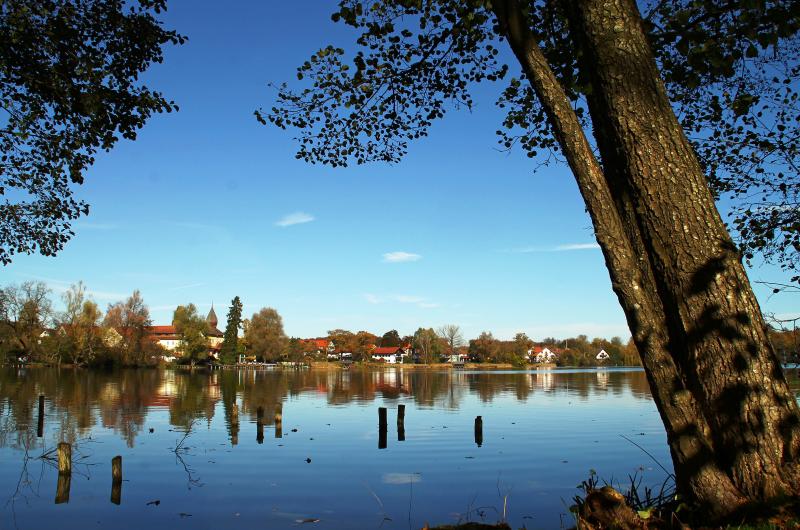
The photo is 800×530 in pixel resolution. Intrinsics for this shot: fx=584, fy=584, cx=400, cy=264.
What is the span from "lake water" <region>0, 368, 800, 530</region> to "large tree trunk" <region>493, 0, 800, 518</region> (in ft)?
17.1

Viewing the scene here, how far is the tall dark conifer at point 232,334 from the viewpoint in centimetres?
12444

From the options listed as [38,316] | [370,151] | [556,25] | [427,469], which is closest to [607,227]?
[556,25]

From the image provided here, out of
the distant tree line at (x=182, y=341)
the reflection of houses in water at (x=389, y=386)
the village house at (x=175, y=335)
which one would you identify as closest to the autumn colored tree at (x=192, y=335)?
the distant tree line at (x=182, y=341)

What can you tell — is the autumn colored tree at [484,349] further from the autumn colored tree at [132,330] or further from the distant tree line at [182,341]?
the autumn colored tree at [132,330]

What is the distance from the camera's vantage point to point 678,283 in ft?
14.9

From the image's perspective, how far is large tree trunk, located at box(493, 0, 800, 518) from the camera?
4.32m

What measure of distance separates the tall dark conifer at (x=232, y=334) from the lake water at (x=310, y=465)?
3416 inches

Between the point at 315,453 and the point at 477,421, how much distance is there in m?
7.07

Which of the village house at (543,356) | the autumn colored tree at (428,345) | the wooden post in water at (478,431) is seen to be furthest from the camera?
the village house at (543,356)

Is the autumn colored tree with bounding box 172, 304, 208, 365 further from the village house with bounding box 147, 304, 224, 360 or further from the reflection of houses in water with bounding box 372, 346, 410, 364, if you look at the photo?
the reflection of houses in water with bounding box 372, 346, 410, 364

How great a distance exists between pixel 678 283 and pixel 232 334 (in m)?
128

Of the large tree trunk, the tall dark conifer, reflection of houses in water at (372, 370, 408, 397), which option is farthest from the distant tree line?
the large tree trunk

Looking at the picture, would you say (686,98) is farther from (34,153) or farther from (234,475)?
(234,475)

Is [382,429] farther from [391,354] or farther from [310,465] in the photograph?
[391,354]
